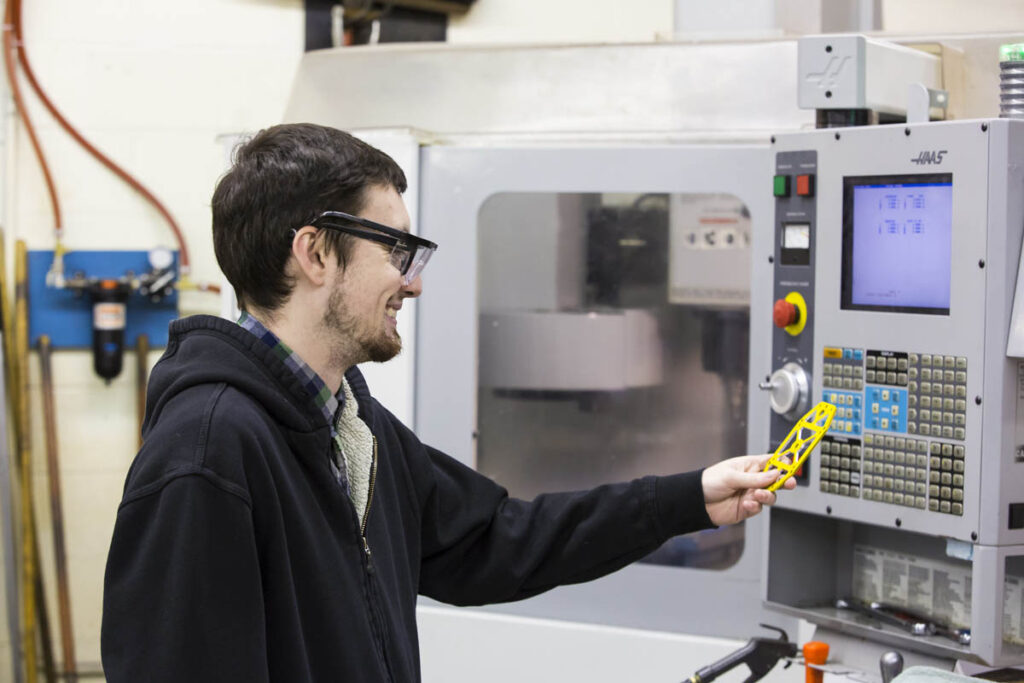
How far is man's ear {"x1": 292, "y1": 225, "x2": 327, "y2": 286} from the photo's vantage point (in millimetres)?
1091

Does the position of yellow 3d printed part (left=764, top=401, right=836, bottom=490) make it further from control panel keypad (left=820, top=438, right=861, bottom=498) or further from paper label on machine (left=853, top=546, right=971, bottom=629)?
paper label on machine (left=853, top=546, right=971, bottom=629)

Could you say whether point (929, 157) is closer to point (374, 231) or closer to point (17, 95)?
point (374, 231)

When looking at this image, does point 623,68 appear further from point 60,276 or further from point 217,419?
point 60,276

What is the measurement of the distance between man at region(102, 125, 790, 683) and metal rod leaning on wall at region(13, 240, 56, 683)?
1.87m

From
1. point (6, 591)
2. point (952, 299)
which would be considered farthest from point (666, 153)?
point (6, 591)

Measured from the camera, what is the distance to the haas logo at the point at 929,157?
138cm

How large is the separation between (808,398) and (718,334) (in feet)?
1.27

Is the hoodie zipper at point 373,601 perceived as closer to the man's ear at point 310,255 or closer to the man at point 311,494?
the man at point 311,494

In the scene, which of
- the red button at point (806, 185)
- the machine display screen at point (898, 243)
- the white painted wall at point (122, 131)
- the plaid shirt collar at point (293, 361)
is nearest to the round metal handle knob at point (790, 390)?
the machine display screen at point (898, 243)

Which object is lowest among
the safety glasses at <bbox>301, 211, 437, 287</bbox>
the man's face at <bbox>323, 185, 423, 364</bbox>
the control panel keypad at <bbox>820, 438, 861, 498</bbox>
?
the control panel keypad at <bbox>820, 438, 861, 498</bbox>

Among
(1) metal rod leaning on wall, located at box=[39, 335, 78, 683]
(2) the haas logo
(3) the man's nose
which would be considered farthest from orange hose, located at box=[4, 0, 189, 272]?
(2) the haas logo

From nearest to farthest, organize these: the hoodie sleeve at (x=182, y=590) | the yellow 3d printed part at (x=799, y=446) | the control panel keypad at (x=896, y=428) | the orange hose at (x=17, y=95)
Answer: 1. the hoodie sleeve at (x=182, y=590)
2. the yellow 3d printed part at (x=799, y=446)
3. the control panel keypad at (x=896, y=428)
4. the orange hose at (x=17, y=95)

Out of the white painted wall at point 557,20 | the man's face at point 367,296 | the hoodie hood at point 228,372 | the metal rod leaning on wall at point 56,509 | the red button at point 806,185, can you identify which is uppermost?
the white painted wall at point 557,20

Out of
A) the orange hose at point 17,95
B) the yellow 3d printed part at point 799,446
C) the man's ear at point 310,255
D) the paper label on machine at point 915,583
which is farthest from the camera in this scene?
the orange hose at point 17,95
